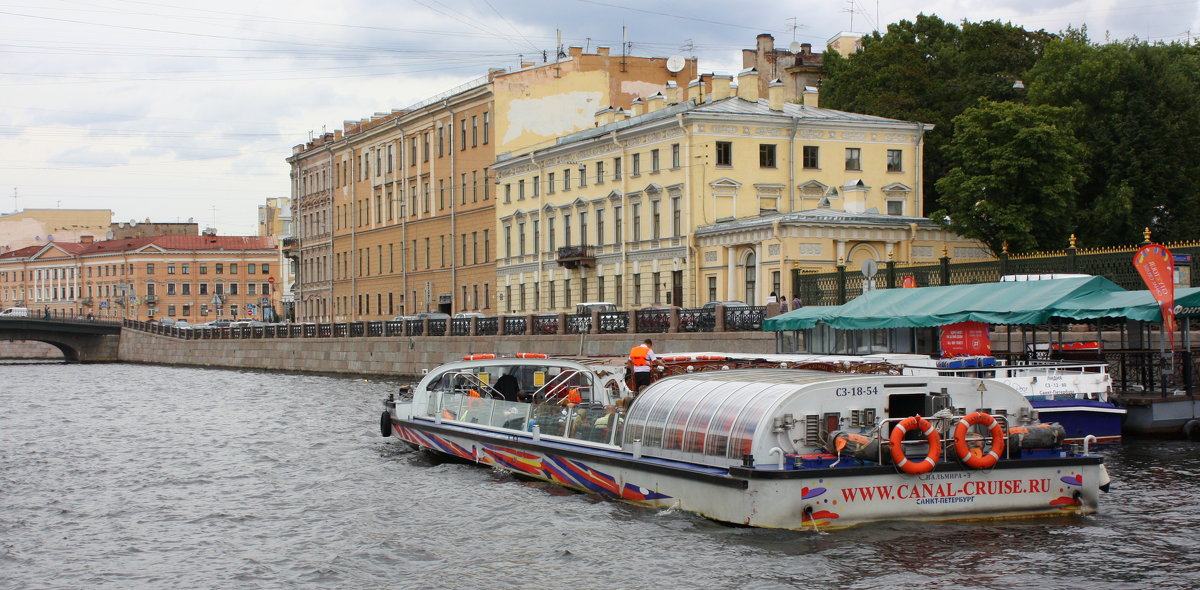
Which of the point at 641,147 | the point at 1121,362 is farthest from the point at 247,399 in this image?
the point at 1121,362

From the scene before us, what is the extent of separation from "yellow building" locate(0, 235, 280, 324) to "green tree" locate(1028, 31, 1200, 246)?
240 ft

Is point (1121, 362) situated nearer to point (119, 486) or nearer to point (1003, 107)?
point (119, 486)

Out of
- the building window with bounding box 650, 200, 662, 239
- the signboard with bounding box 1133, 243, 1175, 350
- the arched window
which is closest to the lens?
the signboard with bounding box 1133, 243, 1175, 350

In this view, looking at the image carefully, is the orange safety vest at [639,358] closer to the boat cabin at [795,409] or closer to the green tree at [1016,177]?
the boat cabin at [795,409]

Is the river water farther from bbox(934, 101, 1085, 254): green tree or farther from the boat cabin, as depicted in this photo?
bbox(934, 101, 1085, 254): green tree

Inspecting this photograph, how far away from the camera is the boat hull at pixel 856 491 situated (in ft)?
44.1

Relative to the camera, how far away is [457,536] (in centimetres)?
1503

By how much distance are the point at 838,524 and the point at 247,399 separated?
28.2m

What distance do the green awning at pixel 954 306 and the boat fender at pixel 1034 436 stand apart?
29.5 feet

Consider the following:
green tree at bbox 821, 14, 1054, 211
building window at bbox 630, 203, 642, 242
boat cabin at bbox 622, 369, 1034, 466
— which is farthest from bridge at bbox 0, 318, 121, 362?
boat cabin at bbox 622, 369, 1034, 466

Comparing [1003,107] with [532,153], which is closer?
[1003,107]

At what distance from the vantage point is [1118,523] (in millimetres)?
14625

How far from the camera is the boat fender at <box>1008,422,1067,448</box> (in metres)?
14.2

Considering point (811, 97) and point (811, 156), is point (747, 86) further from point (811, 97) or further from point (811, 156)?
point (811, 156)
